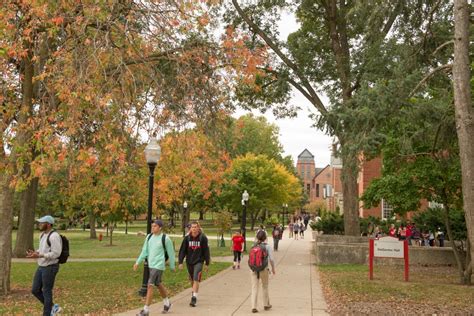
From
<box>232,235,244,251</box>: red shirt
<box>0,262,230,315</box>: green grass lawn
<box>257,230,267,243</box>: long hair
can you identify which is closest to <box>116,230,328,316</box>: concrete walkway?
<box>0,262,230,315</box>: green grass lawn

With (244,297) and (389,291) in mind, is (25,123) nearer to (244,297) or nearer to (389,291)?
(244,297)

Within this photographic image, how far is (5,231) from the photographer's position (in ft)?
36.0

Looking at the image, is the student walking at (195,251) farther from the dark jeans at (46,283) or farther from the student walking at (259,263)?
the dark jeans at (46,283)

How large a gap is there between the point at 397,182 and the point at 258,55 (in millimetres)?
6791

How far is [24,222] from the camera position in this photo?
22.9 meters

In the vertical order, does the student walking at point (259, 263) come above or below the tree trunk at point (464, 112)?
below

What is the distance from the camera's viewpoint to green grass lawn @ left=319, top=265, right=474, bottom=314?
9.84 meters

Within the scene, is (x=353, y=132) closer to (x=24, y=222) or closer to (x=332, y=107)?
(x=332, y=107)

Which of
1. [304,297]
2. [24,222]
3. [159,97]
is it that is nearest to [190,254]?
[304,297]

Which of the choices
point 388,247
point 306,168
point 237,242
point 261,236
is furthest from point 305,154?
point 261,236

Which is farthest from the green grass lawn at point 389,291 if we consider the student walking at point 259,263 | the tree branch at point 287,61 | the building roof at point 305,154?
the building roof at point 305,154

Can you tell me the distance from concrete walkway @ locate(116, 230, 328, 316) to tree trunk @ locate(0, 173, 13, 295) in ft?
11.4

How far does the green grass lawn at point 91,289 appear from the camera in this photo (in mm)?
9305

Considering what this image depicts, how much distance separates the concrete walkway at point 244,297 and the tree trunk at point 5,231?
3.48 meters
